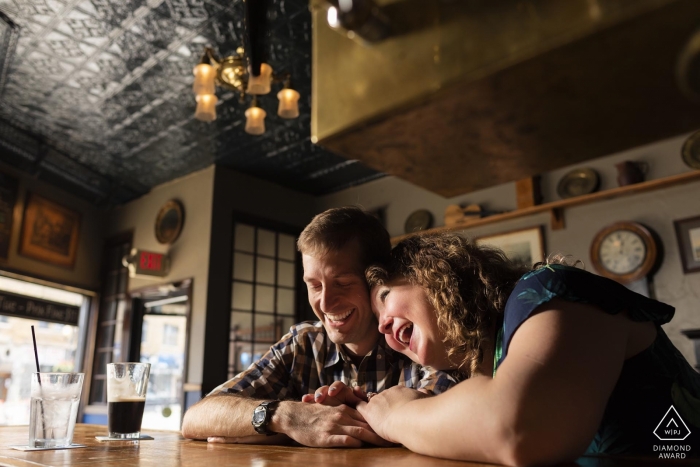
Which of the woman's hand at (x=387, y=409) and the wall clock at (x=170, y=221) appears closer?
the woman's hand at (x=387, y=409)

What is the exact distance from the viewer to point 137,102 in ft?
13.9

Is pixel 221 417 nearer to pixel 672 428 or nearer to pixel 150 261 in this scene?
pixel 672 428

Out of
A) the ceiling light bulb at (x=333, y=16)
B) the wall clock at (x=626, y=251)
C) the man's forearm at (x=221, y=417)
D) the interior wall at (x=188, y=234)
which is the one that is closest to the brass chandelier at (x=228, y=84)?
the man's forearm at (x=221, y=417)

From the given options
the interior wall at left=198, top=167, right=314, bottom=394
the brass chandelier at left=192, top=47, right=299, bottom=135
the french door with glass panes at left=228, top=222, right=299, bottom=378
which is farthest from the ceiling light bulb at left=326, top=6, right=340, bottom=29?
the french door with glass panes at left=228, top=222, right=299, bottom=378

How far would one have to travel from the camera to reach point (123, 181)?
571cm

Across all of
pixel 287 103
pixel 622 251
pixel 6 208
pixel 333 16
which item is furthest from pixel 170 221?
pixel 333 16

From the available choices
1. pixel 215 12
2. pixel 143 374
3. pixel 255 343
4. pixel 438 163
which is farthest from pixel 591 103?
Answer: pixel 255 343

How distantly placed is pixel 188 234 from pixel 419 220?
2186 millimetres

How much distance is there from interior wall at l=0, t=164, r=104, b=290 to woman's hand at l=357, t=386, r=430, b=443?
16.3ft

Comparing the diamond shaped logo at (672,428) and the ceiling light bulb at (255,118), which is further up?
the ceiling light bulb at (255,118)

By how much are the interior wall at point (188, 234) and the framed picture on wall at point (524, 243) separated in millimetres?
2586

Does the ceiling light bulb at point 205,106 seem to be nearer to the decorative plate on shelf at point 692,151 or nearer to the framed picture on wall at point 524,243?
the framed picture on wall at point 524,243

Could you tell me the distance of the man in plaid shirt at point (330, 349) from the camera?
1.41 metres

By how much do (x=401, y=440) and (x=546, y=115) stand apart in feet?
1.94
